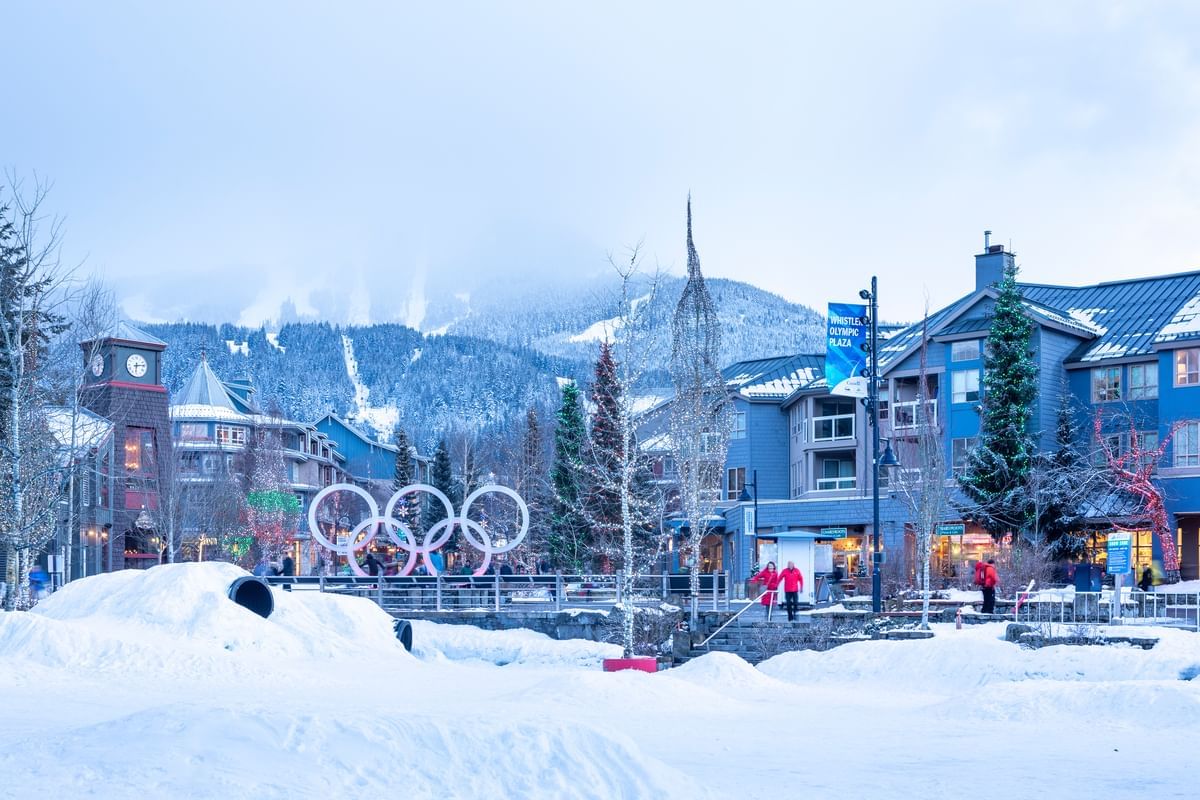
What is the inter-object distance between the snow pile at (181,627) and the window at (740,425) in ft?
112

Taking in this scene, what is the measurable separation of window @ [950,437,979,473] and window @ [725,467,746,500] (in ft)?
44.1

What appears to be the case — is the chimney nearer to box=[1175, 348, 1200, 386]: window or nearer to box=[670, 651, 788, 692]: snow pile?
box=[1175, 348, 1200, 386]: window

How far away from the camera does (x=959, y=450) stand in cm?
5262

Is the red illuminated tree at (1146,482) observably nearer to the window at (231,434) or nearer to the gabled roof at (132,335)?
the gabled roof at (132,335)

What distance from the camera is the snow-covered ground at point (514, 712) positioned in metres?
11.2

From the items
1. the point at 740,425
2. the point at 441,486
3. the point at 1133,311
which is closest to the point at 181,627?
the point at 1133,311

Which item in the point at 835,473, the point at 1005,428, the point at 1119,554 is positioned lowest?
the point at 1119,554

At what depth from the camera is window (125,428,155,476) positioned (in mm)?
57656

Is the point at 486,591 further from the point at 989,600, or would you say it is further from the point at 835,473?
the point at 835,473

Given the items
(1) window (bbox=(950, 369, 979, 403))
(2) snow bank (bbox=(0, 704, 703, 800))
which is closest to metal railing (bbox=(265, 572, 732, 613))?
(1) window (bbox=(950, 369, 979, 403))

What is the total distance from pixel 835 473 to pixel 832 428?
231cm

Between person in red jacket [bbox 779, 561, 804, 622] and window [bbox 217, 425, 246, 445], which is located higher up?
window [bbox 217, 425, 246, 445]

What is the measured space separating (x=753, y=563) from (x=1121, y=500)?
14.5 m

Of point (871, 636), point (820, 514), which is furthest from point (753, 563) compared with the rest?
point (871, 636)
